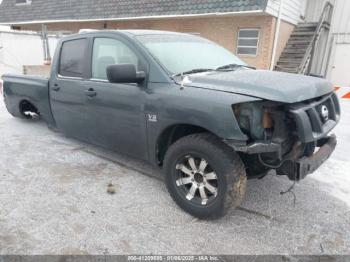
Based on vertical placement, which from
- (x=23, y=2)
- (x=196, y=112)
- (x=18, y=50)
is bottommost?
(x=18, y=50)

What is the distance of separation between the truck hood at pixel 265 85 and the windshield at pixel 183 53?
1.02ft

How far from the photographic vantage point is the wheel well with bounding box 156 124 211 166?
317 centimetres

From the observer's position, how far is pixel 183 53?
3.61 meters

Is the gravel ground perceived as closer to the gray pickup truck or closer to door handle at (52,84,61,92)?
the gray pickup truck

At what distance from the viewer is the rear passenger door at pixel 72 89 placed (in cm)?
407

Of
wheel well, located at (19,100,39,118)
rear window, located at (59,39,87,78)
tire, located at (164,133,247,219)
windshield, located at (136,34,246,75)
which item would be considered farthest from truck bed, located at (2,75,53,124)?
tire, located at (164,133,247,219)

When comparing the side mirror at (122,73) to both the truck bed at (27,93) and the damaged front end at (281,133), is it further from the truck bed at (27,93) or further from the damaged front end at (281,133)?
the truck bed at (27,93)

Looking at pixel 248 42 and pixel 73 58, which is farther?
pixel 248 42

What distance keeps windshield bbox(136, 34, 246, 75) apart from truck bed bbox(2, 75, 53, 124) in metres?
2.17

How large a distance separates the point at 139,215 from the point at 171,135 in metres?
0.90

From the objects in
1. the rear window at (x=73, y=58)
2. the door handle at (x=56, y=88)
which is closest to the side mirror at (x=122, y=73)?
the rear window at (x=73, y=58)

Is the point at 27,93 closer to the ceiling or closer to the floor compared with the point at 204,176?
closer to the ceiling

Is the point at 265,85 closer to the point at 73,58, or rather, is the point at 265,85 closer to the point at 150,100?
the point at 150,100

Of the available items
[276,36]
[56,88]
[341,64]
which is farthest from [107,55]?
[341,64]
